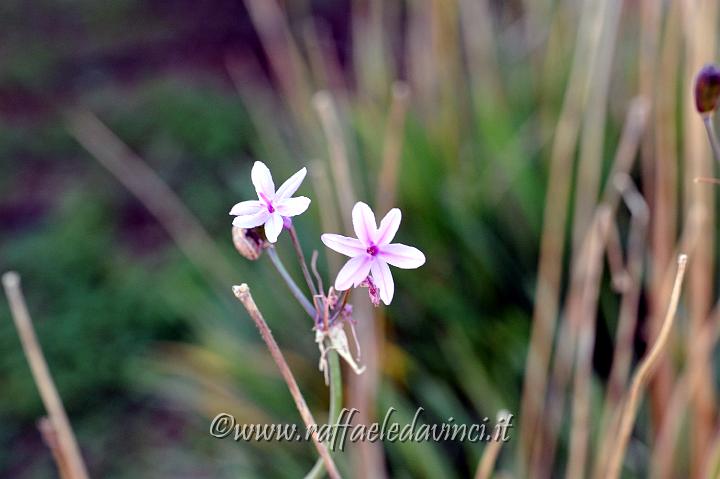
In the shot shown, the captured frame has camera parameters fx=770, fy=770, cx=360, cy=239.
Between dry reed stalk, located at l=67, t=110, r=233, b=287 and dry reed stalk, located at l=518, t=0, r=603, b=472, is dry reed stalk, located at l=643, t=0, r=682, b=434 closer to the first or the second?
dry reed stalk, located at l=518, t=0, r=603, b=472

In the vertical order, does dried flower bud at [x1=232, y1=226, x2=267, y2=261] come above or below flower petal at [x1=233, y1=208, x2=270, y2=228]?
above

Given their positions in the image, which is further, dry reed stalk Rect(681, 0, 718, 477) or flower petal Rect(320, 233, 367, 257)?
dry reed stalk Rect(681, 0, 718, 477)

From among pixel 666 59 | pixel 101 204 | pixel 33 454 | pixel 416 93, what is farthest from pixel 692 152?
pixel 101 204

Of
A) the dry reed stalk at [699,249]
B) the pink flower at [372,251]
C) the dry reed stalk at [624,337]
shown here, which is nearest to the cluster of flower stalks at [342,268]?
the pink flower at [372,251]

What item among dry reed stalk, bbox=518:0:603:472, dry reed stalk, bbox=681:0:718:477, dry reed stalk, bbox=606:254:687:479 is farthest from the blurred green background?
dry reed stalk, bbox=606:254:687:479

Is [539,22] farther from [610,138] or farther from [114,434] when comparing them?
[114,434]

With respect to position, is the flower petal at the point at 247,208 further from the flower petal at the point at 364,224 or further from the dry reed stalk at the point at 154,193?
the dry reed stalk at the point at 154,193
